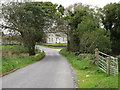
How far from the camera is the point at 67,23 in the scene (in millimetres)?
33531

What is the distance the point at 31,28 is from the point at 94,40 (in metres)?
9.61

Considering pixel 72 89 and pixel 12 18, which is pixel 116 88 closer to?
pixel 72 89

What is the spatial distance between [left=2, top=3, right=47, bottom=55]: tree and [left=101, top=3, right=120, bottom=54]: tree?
1252cm

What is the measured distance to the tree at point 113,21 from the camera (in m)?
31.2

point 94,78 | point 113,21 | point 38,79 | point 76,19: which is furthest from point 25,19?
point 94,78

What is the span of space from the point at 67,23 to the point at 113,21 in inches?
341

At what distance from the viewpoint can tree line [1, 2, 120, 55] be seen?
71.1 ft

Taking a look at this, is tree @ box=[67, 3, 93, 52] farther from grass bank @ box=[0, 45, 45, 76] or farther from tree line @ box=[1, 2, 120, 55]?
grass bank @ box=[0, 45, 45, 76]

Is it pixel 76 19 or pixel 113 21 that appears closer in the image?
pixel 76 19

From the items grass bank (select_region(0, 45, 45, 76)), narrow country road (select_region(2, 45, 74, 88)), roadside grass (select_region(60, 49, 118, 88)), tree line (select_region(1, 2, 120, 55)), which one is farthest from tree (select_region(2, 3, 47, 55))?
roadside grass (select_region(60, 49, 118, 88))

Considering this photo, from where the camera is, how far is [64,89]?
7.83 m

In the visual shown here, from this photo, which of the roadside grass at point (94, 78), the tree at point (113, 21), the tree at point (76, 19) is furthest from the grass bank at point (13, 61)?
the tree at point (113, 21)

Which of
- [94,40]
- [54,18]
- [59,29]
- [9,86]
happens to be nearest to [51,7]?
[54,18]

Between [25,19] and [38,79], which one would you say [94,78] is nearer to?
[38,79]
